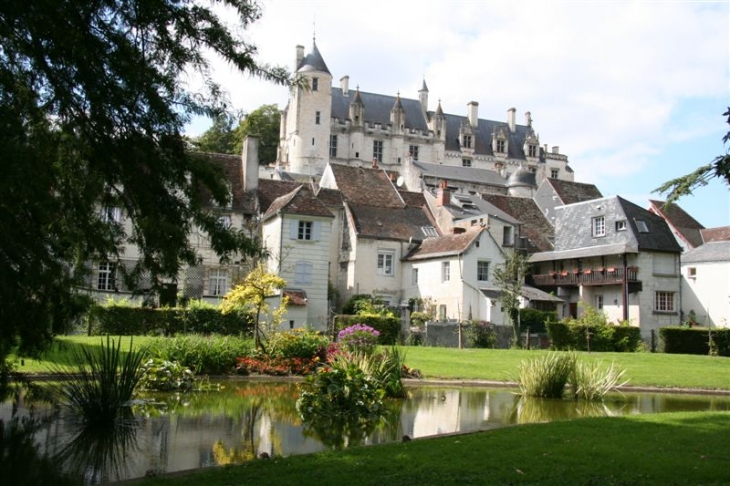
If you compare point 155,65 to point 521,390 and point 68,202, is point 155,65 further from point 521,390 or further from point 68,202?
point 521,390

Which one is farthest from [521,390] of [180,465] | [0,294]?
[0,294]

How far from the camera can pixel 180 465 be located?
8922 mm

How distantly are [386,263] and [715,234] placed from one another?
24181mm

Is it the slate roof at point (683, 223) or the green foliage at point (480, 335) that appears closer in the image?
the green foliage at point (480, 335)

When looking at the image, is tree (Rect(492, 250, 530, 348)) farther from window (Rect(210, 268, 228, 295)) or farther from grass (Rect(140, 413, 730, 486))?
grass (Rect(140, 413, 730, 486))

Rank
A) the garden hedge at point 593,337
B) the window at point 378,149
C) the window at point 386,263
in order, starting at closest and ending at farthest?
the garden hedge at point 593,337 → the window at point 386,263 → the window at point 378,149

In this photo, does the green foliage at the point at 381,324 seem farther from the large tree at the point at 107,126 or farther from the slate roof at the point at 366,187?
the large tree at the point at 107,126

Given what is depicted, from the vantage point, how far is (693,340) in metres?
35.7

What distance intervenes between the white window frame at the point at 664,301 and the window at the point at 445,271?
41.8 ft

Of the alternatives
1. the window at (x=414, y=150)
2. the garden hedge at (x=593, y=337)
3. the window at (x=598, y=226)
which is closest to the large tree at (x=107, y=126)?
the garden hedge at (x=593, y=337)

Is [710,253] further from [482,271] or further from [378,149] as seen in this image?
[378,149]

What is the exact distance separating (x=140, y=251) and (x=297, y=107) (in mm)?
87480

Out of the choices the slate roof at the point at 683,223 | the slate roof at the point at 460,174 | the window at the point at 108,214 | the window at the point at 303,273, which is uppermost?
the slate roof at the point at 460,174

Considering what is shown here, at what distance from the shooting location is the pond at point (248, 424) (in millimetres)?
9336
